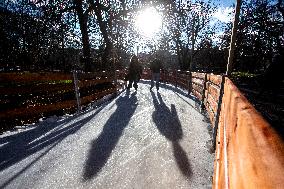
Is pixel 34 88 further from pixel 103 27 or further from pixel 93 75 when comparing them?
pixel 103 27

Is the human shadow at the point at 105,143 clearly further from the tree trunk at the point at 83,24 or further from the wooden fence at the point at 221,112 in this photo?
the tree trunk at the point at 83,24

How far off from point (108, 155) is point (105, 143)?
61cm

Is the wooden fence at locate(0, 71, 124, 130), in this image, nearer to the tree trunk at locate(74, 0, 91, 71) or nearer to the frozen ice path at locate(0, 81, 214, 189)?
the frozen ice path at locate(0, 81, 214, 189)

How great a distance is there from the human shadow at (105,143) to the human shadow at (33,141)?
611 millimetres

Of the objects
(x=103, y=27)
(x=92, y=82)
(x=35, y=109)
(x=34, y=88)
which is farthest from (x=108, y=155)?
(x=103, y=27)

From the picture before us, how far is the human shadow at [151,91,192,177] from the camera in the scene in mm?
3807

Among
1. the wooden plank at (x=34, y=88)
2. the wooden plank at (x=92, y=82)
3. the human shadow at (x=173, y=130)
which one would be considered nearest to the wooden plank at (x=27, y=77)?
the wooden plank at (x=34, y=88)

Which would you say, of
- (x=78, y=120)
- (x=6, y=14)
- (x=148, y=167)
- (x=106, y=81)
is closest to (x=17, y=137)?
(x=78, y=120)

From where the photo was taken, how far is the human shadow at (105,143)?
356cm

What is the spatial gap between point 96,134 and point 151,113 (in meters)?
2.58

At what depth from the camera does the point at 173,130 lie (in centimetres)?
570

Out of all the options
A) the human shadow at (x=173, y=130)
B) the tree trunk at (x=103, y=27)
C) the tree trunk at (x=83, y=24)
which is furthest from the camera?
the tree trunk at (x=103, y=27)

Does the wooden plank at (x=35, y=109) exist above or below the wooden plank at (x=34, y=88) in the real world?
below

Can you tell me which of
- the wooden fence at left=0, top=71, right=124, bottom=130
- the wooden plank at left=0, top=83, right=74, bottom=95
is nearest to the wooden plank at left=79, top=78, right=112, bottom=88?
the wooden fence at left=0, top=71, right=124, bottom=130
